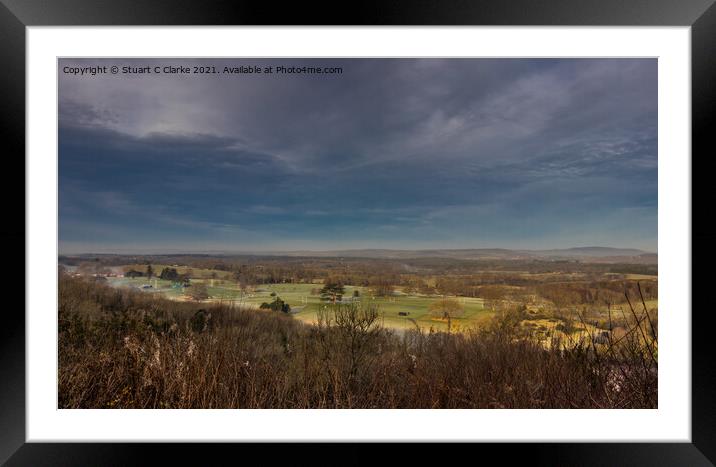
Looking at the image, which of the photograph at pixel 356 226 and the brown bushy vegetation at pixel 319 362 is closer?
the brown bushy vegetation at pixel 319 362

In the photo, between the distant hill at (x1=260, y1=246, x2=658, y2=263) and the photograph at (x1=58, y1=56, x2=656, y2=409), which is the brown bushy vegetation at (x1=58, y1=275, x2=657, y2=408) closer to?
the photograph at (x1=58, y1=56, x2=656, y2=409)

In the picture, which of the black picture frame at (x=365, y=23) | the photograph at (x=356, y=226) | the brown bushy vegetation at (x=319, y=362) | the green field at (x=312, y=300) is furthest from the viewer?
the green field at (x=312, y=300)

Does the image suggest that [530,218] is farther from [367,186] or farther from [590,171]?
[367,186]

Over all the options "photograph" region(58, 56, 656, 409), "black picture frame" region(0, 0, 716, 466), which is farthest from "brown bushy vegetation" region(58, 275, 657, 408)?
"black picture frame" region(0, 0, 716, 466)

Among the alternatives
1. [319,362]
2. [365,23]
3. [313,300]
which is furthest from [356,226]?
[365,23]

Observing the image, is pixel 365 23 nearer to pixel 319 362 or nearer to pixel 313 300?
pixel 313 300

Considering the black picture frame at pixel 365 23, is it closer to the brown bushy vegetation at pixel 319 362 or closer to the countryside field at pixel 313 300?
the brown bushy vegetation at pixel 319 362

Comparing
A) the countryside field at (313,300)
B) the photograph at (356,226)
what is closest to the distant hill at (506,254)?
the photograph at (356,226)
